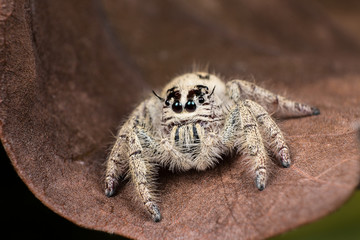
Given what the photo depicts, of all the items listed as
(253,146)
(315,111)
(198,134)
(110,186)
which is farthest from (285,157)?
(110,186)

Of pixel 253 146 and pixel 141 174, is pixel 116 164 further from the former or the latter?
pixel 253 146

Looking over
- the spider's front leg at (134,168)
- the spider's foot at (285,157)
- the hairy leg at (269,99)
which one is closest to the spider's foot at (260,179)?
the spider's foot at (285,157)

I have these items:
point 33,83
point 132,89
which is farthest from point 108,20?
point 33,83

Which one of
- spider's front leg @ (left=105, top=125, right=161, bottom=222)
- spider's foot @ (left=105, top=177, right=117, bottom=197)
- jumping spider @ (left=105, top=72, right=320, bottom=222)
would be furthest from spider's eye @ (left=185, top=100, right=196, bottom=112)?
spider's foot @ (left=105, top=177, right=117, bottom=197)

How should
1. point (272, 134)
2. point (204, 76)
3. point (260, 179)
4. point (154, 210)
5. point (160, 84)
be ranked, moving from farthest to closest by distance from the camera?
1. point (160, 84)
2. point (204, 76)
3. point (272, 134)
4. point (154, 210)
5. point (260, 179)

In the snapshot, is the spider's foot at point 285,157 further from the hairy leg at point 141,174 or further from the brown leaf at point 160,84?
the hairy leg at point 141,174

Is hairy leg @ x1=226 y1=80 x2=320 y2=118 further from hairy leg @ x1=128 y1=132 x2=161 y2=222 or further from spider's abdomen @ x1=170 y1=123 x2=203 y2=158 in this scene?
hairy leg @ x1=128 y1=132 x2=161 y2=222

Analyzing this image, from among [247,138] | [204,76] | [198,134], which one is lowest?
[198,134]

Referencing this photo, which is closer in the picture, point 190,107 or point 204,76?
point 190,107
